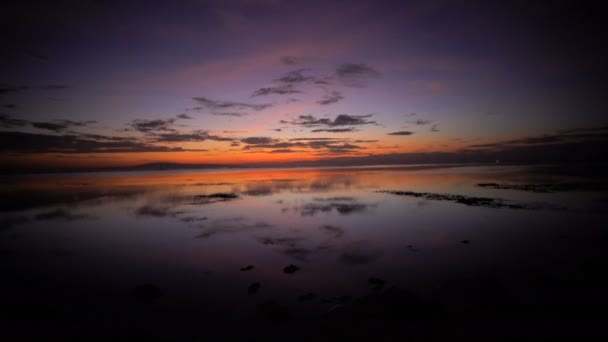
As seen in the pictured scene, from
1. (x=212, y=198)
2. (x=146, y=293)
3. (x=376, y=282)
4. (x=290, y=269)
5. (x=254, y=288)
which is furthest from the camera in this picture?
(x=212, y=198)

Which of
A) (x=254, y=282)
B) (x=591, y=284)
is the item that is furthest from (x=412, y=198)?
(x=254, y=282)

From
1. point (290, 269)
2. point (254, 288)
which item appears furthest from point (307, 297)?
point (290, 269)

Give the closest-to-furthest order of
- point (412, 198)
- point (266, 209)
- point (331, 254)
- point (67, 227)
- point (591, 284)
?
1. point (591, 284)
2. point (331, 254)
3. point (67, 227)
4. point (266, 209)
5. point (412, 198)

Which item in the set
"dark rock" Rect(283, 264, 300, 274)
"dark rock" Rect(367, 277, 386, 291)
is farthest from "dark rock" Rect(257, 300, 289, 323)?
"dark rock" Rect(367, 277, 386, 291)

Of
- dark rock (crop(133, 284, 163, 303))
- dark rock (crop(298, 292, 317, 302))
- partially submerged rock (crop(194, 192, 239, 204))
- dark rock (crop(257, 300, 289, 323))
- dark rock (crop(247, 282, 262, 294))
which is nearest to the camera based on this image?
dark rock (crop(257, 300, 289, 323))

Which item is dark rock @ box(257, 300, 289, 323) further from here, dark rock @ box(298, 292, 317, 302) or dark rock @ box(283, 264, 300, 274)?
dark rock @ box(283, 264, 300, 274)

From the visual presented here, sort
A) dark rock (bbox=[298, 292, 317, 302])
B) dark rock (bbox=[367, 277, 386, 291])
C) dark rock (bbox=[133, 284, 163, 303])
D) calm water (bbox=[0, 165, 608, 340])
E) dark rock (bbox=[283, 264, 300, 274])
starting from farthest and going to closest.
→ dark rock (bbox=[283, 264, 300, 274]) < dark rock (bbox=[367, 277, 386, 291]) < dark rock (bbox=[133, 284, 163, 303]) < calm water (bbox=[0, 165, 608, 340]) < dark rock (bbox=[298, 292, 317, 302])

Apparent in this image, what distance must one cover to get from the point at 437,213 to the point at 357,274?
1483 cm

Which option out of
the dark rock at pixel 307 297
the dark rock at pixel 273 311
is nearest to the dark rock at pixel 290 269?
the dark rock at pixel 307 297

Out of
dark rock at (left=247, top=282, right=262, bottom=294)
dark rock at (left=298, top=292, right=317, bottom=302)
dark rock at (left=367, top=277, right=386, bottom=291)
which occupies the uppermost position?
dark rock at (left=367, top=277, right=386, bottom=291)

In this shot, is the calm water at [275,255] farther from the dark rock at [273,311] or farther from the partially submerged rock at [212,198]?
the partially submerged rock at [212,198]

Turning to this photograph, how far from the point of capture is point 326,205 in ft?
98.9

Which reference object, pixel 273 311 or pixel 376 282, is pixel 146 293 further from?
pixel 376 282

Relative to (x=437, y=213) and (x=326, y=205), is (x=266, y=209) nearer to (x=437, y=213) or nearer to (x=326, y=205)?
(x=326, y=205)
